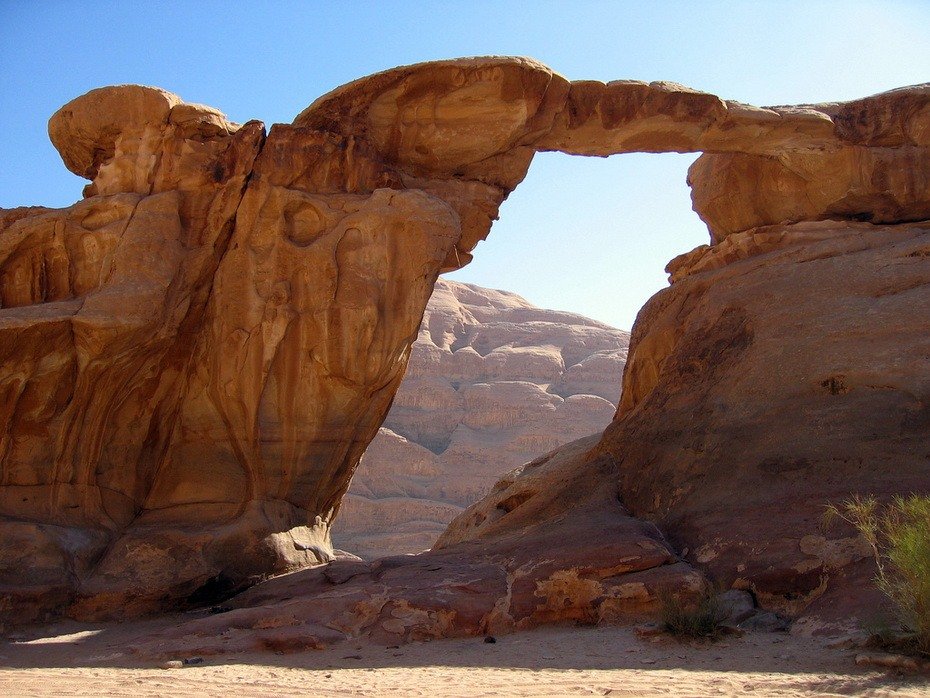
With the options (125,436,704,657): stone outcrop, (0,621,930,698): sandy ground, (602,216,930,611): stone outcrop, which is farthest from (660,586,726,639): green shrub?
(602,216,930,611): stone outcrop

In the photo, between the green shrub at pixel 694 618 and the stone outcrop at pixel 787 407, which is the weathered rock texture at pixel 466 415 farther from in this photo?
the green shrub at pixel 694 618

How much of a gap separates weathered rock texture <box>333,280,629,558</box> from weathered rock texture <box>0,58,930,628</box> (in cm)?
2398

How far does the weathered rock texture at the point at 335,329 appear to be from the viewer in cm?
1085

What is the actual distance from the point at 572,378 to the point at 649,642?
40368mm

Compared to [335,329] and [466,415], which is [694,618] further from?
[466,415]

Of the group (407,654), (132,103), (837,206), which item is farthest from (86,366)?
(837,206)

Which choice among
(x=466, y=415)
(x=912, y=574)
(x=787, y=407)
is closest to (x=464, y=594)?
(x=912, y=574)

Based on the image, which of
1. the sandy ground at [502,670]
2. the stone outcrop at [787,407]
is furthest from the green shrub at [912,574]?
the stone outcrop at [787,407]

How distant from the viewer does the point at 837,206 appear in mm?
15602

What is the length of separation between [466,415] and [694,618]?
37.0m

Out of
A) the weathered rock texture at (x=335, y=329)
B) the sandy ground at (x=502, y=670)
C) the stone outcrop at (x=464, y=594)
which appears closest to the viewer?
the sandy ground at (x=502, y=670)

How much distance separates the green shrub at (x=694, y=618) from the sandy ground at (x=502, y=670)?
0.14 m

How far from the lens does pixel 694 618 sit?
7.89 metres

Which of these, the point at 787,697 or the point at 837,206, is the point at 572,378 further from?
the point at 787,697
